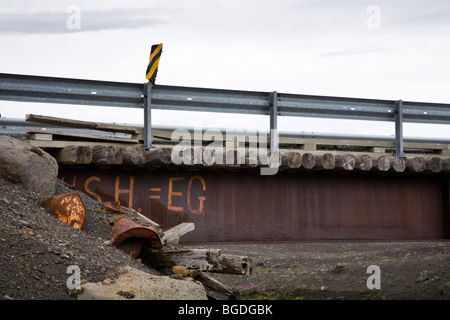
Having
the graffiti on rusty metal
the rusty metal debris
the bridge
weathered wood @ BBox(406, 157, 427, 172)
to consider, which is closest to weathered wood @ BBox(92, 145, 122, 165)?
the bridge

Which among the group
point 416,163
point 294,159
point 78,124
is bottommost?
point 294,159

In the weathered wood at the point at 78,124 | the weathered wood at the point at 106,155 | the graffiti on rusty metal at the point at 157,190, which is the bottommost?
the graffiti on rusty metal at the point at 157,190

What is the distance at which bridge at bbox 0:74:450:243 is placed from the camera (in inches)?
356

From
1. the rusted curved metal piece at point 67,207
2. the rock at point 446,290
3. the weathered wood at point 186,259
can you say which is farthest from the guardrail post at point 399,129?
the rusted curved metal piece at point 67,207

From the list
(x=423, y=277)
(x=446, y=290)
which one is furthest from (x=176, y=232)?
(x=423, y=277)

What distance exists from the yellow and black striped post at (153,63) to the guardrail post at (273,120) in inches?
73.6

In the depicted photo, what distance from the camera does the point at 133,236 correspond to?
8500 mm

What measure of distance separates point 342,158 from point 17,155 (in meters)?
5.01

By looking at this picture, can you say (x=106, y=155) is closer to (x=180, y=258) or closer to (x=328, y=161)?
(x=180, y=258)

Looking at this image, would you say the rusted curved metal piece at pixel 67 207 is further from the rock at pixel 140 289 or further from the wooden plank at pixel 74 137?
the rock at pixel 140 289

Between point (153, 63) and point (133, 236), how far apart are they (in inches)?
111

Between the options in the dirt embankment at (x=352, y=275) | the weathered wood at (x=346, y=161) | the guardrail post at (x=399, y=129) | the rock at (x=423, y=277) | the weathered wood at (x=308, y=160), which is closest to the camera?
the weathered wood at (x=308, y=160)

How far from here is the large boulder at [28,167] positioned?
8609 millimetres

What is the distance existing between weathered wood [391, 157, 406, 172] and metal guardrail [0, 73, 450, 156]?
0.33ft
